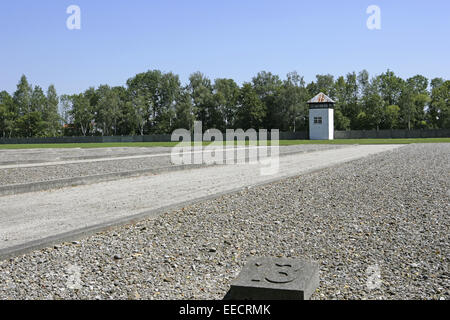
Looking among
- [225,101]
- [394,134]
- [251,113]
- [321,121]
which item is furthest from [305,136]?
[225,101]

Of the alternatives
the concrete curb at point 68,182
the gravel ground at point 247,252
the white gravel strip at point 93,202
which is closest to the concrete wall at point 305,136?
the concrete curb at point 68,182

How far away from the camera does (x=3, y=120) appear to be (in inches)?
3442

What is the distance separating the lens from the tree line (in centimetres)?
7831

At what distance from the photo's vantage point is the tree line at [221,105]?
78.3 meters

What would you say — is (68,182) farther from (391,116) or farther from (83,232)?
(391,116)

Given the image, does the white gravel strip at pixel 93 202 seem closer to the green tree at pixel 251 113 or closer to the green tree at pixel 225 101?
the green tree at pixel 251 113

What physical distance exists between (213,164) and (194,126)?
60116 mm

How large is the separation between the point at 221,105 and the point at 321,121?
2177 centimetres

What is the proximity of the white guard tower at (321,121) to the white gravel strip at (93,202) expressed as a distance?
182 feet

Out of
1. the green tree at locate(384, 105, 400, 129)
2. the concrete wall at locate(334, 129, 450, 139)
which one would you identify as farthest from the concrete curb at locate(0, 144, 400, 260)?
the green tree at locate(384, 105, 400, 129)

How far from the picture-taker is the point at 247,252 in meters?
5.15
